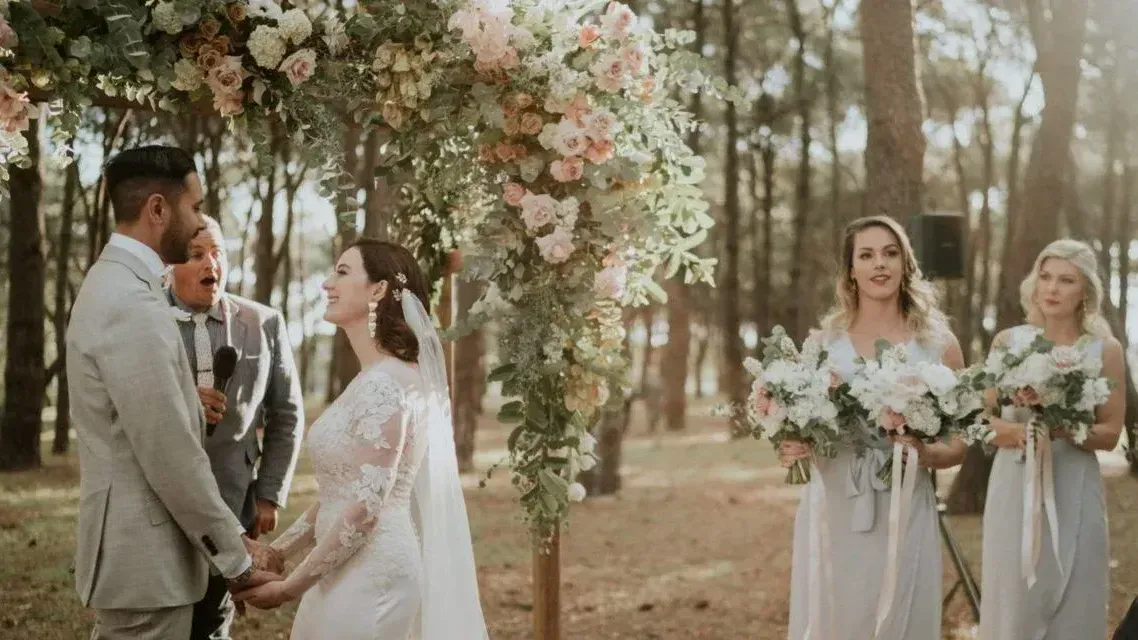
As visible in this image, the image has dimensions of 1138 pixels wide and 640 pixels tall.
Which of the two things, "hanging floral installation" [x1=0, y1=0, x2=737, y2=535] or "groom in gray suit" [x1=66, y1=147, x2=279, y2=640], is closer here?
"groom in gray suit" [x1=66, y1=147, x2=279, y2=640]

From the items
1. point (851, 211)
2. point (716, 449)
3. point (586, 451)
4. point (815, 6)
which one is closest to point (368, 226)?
point (586, 451)

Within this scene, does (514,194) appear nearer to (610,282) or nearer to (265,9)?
(610,282)

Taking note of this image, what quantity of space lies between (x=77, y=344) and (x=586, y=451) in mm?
2182

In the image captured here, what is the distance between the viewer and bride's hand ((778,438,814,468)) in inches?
172

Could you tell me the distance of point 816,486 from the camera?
14.7 ft

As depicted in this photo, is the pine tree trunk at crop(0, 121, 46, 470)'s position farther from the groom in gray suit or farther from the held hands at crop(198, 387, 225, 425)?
the groom in gray suit

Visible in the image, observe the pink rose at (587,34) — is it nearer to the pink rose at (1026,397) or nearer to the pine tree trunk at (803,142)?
the pink rose at (1026,397)

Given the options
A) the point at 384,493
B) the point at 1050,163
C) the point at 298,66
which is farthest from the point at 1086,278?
the point at 1050,163

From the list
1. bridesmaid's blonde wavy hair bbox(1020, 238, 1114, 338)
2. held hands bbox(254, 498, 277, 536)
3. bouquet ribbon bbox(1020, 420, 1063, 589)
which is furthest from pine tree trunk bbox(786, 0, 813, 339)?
held hands bbox(254, 498, 277, 536)

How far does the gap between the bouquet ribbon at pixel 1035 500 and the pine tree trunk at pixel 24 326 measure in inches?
406

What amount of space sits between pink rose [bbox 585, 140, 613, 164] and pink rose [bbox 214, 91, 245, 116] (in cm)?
132

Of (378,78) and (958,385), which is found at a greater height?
(378,78)

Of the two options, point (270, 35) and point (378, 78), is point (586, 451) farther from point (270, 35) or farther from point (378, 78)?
point (270, 35)

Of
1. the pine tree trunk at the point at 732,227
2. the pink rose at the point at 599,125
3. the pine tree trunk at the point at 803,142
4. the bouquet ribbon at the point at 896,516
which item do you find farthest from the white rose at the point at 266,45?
the pine tree trunk at the point at 803,142
